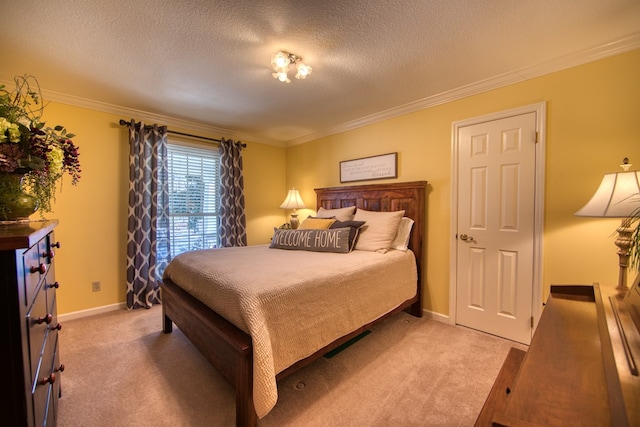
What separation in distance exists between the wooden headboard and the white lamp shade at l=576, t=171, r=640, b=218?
1391 millimetres

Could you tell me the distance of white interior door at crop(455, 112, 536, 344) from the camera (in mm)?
2236

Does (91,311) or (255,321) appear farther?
(91,311)

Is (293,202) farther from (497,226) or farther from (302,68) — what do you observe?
(497,226)

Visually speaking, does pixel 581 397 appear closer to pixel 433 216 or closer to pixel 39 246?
pixel 39 246

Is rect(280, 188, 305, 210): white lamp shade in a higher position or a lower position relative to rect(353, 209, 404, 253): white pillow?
higher

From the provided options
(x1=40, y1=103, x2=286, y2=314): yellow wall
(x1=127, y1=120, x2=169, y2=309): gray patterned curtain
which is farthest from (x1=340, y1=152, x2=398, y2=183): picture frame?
(x1=40, y1=103, x2=286, y2=314): yellow wall

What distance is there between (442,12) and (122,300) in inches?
164

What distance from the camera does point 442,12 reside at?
157cm

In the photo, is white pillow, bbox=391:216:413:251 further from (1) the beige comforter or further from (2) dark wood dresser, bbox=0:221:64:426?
(2) dark wood dresser, bbox=0:221:64:426

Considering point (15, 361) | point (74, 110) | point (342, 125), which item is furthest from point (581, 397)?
point (74, 110)

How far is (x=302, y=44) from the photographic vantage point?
189 centimetres

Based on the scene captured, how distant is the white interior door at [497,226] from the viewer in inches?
88.0

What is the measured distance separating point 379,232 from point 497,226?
108cm

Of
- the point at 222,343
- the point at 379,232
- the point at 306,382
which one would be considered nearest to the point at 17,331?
the point at 222,343
